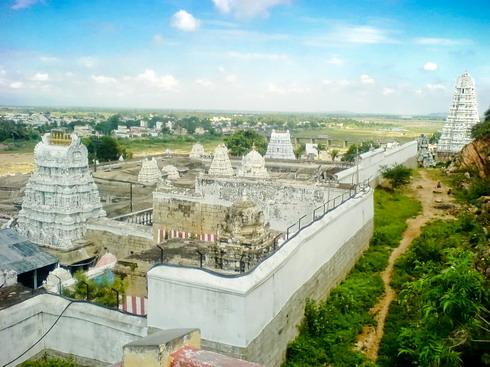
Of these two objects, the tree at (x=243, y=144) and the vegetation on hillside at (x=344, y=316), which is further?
the tree at (x=243, y=144)

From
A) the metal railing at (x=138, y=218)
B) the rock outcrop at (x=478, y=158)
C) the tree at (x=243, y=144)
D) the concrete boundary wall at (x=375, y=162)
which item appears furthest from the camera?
the tree at (x=243, y=144)

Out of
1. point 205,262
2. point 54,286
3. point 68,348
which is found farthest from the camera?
point 54,286

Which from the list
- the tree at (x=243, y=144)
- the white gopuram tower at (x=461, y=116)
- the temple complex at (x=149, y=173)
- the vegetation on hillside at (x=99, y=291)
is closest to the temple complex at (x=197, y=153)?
the temple complex at (x=149, y=173)

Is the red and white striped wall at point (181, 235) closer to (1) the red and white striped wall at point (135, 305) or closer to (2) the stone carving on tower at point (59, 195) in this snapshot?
(1) the red and white striped wall at point (135, 305)

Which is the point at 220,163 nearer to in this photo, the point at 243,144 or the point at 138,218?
the point at 138,218

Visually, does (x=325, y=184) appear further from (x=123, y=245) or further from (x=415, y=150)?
(x=415, y=150)

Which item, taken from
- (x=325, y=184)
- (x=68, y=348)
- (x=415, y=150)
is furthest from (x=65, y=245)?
(x=415, y=150)
